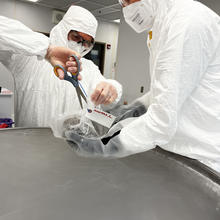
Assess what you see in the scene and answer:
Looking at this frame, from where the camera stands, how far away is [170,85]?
1.67 feet

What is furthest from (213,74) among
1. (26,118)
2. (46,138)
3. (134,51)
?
(134,51)

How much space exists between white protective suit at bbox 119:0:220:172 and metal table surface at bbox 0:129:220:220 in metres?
0.09

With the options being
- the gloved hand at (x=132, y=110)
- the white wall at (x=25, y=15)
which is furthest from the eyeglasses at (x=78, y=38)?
the white wall at (x=25, y=15)

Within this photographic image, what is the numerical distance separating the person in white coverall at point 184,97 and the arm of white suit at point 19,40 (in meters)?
0.39

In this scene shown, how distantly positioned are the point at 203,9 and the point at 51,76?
807 mm

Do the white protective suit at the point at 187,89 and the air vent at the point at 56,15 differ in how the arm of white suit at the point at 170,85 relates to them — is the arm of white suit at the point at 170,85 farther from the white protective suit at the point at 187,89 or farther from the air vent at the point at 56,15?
the air vent at the point at 56,15

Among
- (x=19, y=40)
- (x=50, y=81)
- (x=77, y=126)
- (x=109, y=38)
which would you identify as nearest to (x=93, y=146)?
(x=77, y=126)

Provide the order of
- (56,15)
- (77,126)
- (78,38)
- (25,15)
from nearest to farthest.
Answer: (77,126) → (78,38) → (25,15) → (56,15)

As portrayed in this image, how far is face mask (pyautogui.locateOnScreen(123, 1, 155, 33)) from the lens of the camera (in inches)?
28.8

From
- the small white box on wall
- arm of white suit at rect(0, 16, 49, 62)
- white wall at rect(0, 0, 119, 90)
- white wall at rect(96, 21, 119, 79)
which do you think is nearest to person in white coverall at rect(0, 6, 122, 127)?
arm of white suit at rect(0, 16, 49, 62)

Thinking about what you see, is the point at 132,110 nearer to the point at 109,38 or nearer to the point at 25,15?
the point at 25,15

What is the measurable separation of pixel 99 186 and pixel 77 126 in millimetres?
197

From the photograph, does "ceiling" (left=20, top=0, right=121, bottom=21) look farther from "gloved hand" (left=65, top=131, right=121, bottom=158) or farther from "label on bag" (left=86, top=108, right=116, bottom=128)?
"gloved hand" (left=65, top=131, right=121, bottom=158)

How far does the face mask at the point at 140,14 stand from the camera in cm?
73
